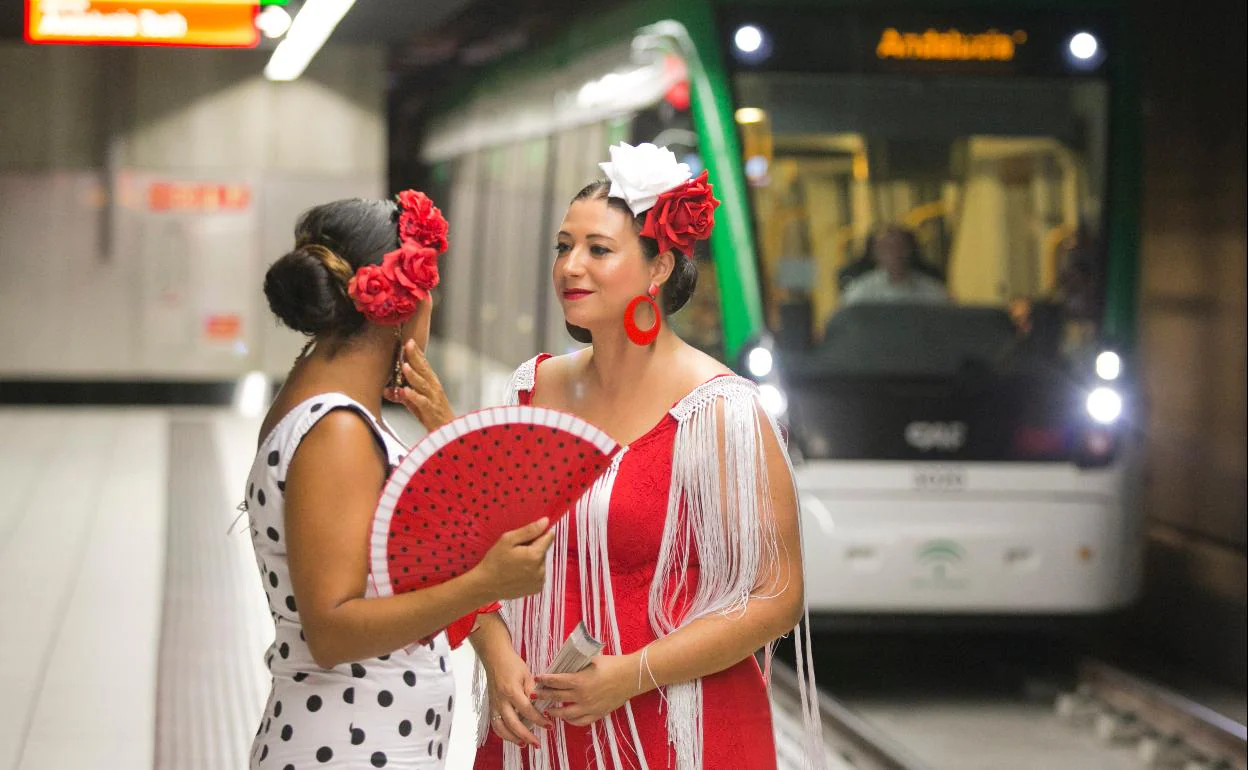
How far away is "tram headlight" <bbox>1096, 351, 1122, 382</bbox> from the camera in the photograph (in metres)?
6.44

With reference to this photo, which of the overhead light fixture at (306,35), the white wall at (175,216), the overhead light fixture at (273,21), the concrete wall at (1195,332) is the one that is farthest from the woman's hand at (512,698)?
the white wall at (175,216)

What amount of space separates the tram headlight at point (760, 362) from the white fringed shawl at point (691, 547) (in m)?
3.89

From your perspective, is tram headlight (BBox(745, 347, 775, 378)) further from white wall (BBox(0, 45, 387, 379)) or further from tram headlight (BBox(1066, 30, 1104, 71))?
white wall (BBox(0, 45, 387, 379))

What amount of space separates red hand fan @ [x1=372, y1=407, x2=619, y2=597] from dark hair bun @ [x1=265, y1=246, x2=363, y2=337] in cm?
32

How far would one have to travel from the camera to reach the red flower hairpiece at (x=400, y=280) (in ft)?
6.70

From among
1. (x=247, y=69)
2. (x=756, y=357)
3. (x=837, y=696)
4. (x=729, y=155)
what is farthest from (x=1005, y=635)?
(x=247, y=69)

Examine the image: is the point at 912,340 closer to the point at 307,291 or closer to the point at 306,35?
the point at 306,35

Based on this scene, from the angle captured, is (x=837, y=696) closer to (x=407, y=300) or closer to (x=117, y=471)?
(x=407, y=300)

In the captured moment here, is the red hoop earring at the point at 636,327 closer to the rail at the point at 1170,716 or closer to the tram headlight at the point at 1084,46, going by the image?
the rail at the point at 1170,716

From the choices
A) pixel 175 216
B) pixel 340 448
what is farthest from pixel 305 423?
pixel 175 216

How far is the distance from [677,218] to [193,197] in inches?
385

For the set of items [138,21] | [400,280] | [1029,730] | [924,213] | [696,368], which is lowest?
[1029,730]

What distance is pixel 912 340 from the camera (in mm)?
6363

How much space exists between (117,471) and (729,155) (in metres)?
6.86
